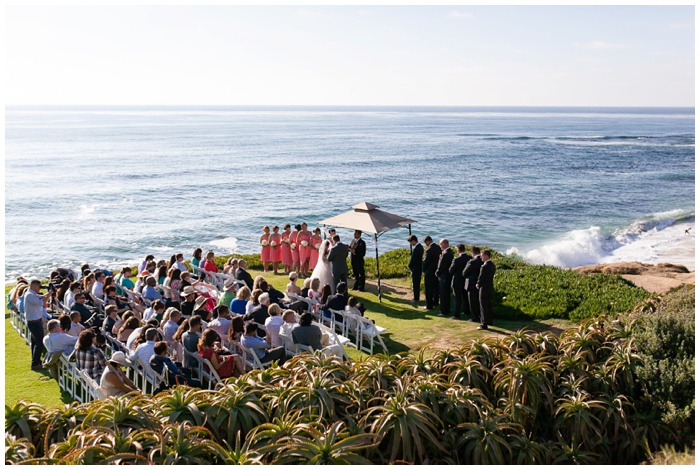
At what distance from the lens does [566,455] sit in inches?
271

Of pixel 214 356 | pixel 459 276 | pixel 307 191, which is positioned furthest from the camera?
pixel 307 191

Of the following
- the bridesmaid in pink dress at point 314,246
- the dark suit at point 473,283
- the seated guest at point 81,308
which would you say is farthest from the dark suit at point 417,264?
the seated guest at point 81,308

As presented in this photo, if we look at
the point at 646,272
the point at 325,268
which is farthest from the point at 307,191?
the point at 325,268

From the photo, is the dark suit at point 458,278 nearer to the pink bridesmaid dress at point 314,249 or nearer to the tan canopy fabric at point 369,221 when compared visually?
the tan canopy fabric at point 369,221

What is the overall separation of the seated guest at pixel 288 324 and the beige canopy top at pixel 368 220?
16.1 ft

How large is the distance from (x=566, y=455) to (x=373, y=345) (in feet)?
19.3

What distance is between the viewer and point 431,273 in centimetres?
1497

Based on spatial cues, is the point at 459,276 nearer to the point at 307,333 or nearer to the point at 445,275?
the point at 445,275

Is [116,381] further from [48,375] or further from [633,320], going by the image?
[633,320]

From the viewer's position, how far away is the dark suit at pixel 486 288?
42.4ft

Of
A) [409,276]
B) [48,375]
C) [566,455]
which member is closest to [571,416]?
[566,455]

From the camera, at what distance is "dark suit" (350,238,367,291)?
16.5 metres

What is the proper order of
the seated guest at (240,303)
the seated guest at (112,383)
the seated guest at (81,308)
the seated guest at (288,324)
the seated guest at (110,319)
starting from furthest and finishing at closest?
the seated guest at (240,303), the seated guest at (81,308), the seated guest at (110,319), the seated guest at (288,324), the seated guest at (112,383)

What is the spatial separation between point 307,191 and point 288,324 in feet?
179
